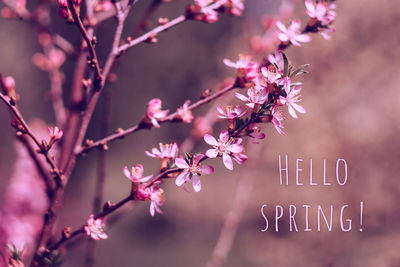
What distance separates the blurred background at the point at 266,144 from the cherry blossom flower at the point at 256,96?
59 cm

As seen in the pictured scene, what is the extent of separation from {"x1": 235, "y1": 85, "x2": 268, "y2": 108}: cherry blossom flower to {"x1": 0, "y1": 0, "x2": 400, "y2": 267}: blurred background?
594mm

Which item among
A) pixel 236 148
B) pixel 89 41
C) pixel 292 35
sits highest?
pixel 89 41

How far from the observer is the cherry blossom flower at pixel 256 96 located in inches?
29.8

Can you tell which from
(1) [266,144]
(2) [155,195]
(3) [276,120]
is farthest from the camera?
(1) [266,144]

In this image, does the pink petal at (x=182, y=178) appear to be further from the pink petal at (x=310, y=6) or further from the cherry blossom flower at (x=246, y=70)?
the pink petal at (x=310, y=6)

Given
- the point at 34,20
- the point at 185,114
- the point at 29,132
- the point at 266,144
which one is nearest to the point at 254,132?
the point at 185,114

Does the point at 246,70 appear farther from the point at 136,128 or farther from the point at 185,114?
the point at 136,128

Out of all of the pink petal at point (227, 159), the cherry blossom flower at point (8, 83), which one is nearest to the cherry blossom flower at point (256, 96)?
the pink petal at point (227, 159)

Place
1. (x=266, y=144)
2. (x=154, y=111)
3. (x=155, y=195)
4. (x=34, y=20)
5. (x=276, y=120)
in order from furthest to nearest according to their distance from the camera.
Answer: (x=266, y=144)
(x=34, y=20)
(x=154, y=111)
(x=155, y=195)
(x=276, y=120)

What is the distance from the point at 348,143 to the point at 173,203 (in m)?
5.54

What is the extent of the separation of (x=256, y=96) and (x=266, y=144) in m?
1.52

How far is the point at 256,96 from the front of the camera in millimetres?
780

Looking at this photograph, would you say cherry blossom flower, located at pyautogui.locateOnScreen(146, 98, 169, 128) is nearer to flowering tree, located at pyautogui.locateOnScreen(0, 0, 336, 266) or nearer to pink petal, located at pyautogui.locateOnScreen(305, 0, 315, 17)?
flowering tree, located at pyautogui.locateOnScreen(0, 0, 336, 266)

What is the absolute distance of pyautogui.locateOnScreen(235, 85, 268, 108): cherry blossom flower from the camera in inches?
29.8
